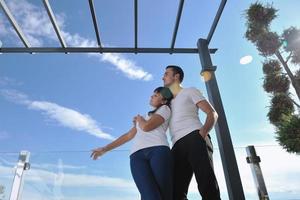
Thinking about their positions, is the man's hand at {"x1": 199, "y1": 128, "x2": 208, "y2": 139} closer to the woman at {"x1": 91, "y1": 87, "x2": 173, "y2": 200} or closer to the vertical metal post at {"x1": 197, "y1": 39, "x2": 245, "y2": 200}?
the woman at {"x1": 91, "y1": 87, "x2": 173, "y2": 200}

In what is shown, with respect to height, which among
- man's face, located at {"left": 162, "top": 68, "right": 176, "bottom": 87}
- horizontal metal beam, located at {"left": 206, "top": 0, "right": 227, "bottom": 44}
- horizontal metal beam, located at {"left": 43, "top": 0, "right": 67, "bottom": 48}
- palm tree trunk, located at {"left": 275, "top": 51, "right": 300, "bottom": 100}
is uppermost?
palm tree trunk, located at {"left": 275, "top": 51, "right": 300, "bottom": 100}

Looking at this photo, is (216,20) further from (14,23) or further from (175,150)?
(14,23)

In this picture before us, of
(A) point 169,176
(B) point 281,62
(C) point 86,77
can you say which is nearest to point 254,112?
(B) point 281,62

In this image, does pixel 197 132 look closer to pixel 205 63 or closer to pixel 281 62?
pixel 205 63

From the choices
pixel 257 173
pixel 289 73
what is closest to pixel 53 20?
pixel 257 173

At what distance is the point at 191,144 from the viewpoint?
4.17 ft

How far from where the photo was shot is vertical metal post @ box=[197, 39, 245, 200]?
74.1 inches

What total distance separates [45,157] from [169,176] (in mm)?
2097

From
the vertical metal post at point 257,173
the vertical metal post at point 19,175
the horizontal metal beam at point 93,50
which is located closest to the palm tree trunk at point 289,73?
the vertical metal post at point 257,173

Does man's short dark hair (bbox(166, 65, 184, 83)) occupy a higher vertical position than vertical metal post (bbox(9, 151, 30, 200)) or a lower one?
higher

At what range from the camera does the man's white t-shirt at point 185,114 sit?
1344mm

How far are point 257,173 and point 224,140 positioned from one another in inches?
36.7

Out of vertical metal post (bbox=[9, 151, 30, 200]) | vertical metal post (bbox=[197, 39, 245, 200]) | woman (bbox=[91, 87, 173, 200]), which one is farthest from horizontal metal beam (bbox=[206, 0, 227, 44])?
vertical metal post (bbox=[9, 151, 30, 200])

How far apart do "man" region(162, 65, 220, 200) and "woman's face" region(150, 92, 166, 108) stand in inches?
3.5
